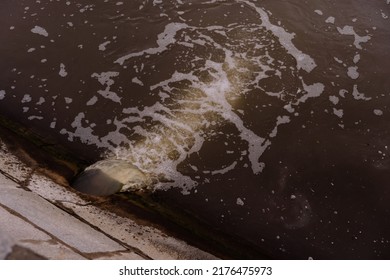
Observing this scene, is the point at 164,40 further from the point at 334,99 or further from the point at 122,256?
the point at 122,256

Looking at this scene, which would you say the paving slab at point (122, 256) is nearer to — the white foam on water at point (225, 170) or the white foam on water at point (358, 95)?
the white foam on water at point (225, 170)

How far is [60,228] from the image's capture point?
2.89m

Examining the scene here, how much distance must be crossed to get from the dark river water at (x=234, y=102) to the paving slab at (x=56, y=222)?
2.78 feet

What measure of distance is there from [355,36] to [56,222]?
16.1ft

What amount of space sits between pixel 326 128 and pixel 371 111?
2.28 feet

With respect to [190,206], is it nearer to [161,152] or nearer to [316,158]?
[161,152]

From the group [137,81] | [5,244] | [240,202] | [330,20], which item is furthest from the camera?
[330,20]

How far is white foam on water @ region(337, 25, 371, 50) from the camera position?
495cm

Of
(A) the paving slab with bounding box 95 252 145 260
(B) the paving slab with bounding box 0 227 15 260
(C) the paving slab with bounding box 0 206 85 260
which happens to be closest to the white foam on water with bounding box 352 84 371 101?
(A) the paving slab with bounding box 95 252 145 260

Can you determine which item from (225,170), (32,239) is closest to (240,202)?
(225,170)

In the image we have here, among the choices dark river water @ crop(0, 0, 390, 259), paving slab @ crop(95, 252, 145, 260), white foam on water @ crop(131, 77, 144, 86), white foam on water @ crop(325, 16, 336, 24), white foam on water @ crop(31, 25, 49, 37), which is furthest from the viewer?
white foam on water @ crop(325, 16, 336, 24)

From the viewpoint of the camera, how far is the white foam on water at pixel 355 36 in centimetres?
495

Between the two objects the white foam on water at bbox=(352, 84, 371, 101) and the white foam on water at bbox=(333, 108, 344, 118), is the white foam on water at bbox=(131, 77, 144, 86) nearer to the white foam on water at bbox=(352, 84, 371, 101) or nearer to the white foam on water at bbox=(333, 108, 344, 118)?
the white foam on water at bbox=(333, 108, 344, 118)

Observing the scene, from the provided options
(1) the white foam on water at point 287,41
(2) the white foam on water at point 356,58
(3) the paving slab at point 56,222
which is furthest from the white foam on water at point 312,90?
(3) the paving slab at point 56,222
